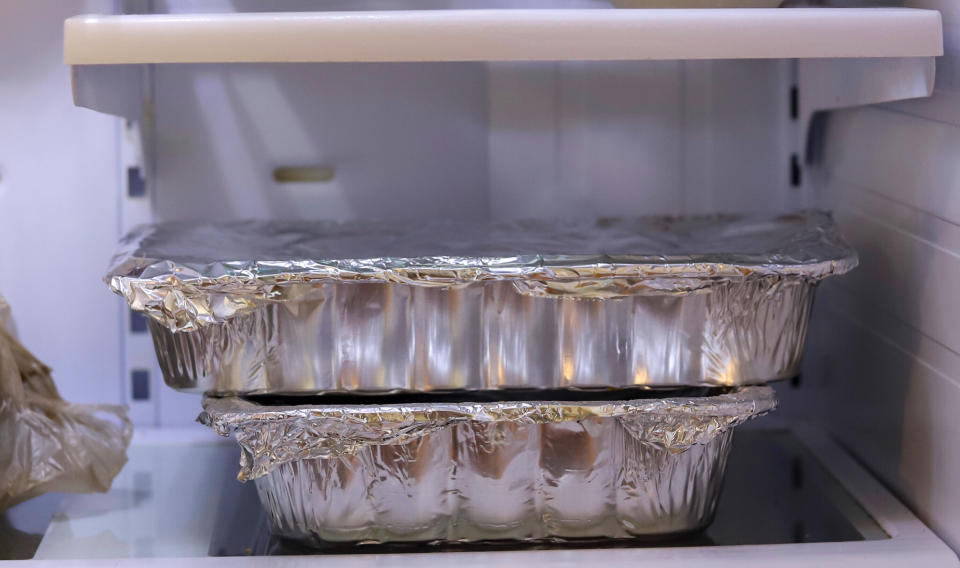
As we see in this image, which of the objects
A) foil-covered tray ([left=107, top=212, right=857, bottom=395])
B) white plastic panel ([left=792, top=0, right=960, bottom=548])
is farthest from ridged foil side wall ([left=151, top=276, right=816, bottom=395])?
white plastic panel ([left=792, top=0, right=960, bottom=548])

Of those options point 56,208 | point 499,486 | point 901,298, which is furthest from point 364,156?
point 901,298

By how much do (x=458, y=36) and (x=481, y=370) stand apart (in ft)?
0.83

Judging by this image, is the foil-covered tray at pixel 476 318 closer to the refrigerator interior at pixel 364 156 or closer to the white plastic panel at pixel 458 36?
the white plastic panel at pixel 458 36

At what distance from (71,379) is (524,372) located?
22.0 inches

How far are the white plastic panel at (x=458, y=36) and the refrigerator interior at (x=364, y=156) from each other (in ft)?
1.01

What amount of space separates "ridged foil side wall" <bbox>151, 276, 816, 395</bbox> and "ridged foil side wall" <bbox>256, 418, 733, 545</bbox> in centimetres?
5

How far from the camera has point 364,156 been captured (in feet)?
3.31

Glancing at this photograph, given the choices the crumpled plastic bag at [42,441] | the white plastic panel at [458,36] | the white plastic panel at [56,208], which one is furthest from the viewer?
the white plastic panel at [56,208]

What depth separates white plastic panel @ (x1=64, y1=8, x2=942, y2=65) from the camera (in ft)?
2.14

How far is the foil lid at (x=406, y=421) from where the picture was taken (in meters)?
0.68

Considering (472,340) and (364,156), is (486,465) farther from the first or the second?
(364,156)

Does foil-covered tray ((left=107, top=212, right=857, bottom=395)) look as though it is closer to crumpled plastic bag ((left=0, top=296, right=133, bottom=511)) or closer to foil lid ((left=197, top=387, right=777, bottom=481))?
foil lid ((left=197, top=387, right=777, bottom=481))

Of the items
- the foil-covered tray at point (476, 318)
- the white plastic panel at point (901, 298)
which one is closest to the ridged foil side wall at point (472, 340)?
the foil-covered tray at point (476, 318)

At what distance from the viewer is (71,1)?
0.96m
